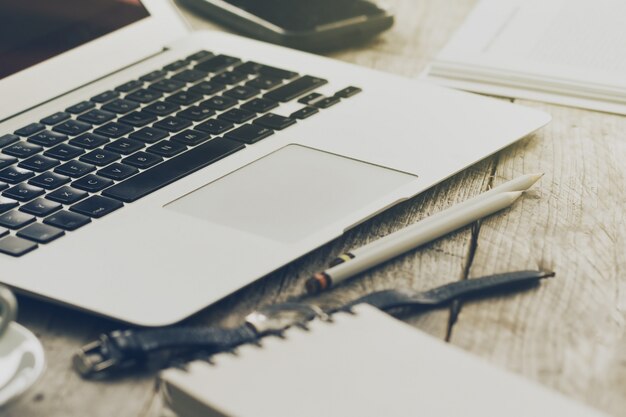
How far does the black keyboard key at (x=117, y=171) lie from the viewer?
710 mm

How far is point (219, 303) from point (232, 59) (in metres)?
0.39

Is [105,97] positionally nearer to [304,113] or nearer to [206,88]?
[206,88]

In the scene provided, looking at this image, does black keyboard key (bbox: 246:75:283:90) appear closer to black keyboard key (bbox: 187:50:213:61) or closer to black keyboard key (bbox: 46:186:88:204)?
black keyboard key (bbox: 187:50:213:61)

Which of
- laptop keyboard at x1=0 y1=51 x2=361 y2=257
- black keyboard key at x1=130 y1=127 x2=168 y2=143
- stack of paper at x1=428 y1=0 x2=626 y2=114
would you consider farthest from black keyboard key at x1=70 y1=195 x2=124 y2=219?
stack of paper at x1=428 y1=0 x2=626 y2=114

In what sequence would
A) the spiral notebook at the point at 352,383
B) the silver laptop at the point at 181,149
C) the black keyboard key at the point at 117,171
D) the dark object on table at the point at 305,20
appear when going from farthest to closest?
the dark object on table at the point at 305,20 < the black keyboard key at the point at 117,171 < the silver laptop at the point at 181,149 < the spiral notebook at the point at 352,383

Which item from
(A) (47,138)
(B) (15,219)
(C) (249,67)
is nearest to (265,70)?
(C) (249,67)

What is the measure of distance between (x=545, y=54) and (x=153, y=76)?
17.1 inches

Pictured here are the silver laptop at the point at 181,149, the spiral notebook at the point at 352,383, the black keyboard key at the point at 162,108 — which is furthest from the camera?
the black keyboard key at the point at 162,108

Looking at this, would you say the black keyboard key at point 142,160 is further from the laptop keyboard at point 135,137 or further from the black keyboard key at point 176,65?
the black keyboard key at point 176,65

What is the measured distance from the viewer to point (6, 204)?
2.21 feet

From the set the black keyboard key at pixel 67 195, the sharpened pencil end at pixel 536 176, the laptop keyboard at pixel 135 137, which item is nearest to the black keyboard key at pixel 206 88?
the laptop keyboard at pixel 135 137

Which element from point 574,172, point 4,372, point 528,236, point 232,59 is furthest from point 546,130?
point 4,372

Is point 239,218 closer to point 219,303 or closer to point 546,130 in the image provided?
point 219,303

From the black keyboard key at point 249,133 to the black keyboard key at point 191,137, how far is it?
Answer: 0.02m
